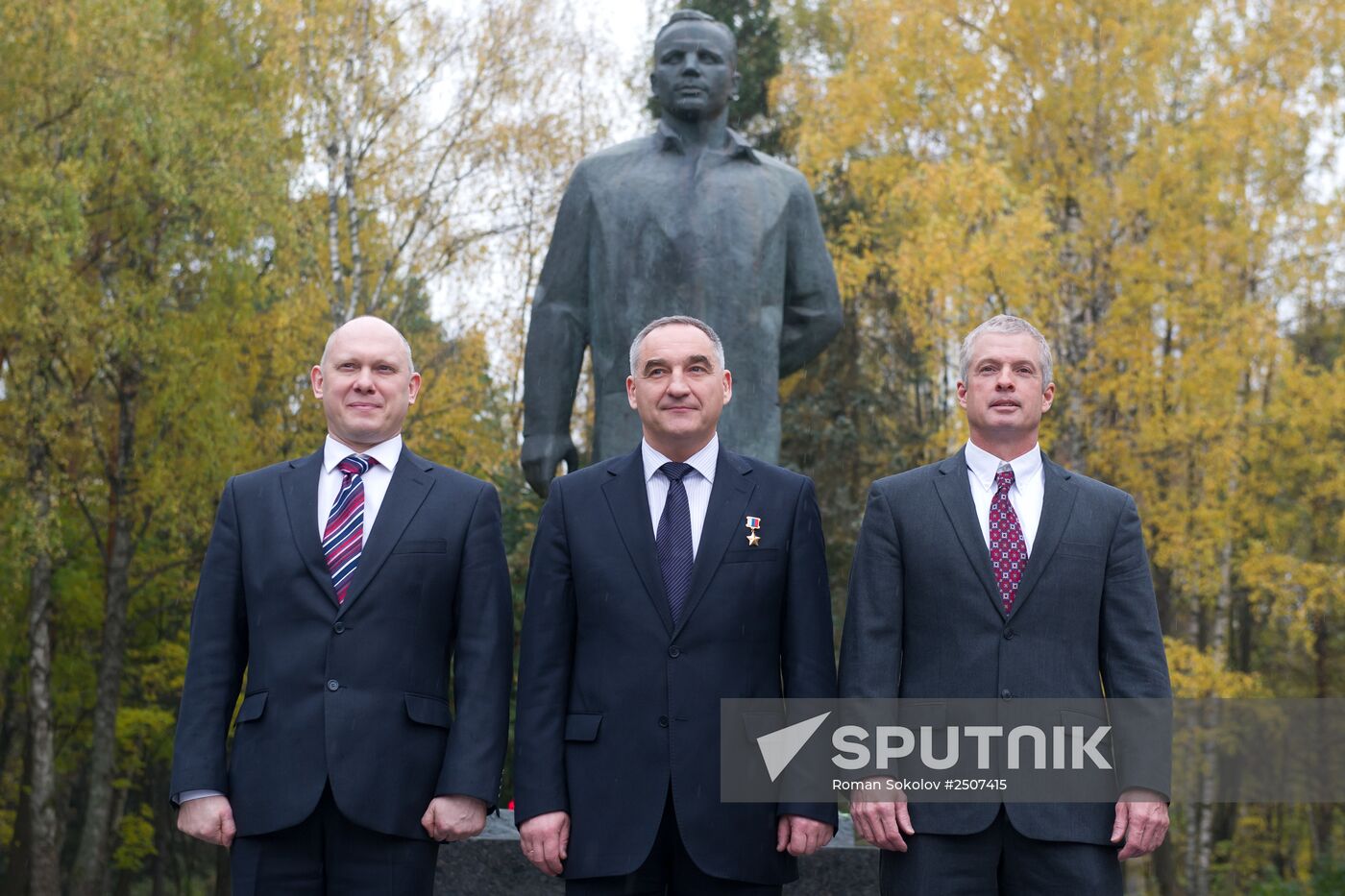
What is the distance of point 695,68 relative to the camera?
5637 millimetres

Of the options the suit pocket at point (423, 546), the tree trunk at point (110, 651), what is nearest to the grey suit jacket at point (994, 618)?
the suit pocket at point (423, 546)

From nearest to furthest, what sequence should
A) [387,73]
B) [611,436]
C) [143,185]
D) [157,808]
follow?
[611,436] → [143,185] → [387,73] → [157,808]

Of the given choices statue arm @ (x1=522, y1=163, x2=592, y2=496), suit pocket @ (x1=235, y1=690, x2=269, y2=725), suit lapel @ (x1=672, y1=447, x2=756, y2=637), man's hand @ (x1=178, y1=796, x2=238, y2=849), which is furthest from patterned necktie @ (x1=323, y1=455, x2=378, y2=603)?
statue arm @ (x1=522, y1=163, x2=592, y2=496)

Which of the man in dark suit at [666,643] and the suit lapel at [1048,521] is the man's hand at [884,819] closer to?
the man in dark suit at [666,643]

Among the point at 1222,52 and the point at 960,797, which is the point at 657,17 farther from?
the point at 960,797

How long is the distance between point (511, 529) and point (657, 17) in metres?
10.9

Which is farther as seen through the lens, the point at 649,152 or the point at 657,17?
the point at 657,17

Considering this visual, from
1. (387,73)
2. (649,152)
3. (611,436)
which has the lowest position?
(611,436)

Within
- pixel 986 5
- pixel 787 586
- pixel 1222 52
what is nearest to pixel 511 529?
pixel 986 5

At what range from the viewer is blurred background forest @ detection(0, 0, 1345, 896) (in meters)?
17.0

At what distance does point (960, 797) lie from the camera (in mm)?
3582

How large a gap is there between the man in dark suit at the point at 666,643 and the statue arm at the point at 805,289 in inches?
80.6

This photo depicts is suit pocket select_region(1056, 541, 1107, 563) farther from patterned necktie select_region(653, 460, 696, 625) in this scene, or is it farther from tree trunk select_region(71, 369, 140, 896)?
tree trunk select_region(71, 369, 140, 896)

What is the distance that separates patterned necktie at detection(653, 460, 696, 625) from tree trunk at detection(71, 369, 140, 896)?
16207 millimetres
